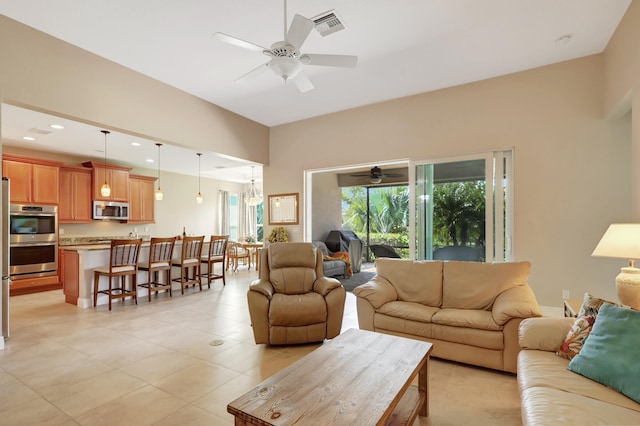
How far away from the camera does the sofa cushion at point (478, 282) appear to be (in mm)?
2982

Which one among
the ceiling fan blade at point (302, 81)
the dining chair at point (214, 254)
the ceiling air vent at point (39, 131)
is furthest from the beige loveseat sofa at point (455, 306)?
the ceiling air vent at point (39, 131)

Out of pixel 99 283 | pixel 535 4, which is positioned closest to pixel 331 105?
pixel 535 4

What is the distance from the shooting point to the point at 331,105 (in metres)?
5.29

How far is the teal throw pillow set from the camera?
152 cm

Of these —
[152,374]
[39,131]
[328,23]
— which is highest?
[328,23]

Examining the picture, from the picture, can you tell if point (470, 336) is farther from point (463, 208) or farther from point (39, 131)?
point (39, 131)

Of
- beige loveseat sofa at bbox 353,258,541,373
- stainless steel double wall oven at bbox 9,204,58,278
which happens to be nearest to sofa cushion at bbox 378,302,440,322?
beige loveseat sofa at bbox 353,258,541,373

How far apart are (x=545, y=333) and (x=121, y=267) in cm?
538

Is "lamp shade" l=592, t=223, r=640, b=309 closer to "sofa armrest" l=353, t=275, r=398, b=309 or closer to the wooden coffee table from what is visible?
the wooden coffee table

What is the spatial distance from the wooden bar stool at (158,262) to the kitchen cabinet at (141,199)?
287 centimetres

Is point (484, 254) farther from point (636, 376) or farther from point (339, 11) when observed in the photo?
point (339, 11)

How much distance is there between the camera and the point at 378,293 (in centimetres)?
318

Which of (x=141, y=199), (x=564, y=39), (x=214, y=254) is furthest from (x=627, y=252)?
(x=141, y=199)

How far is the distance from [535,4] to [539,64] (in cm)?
136
